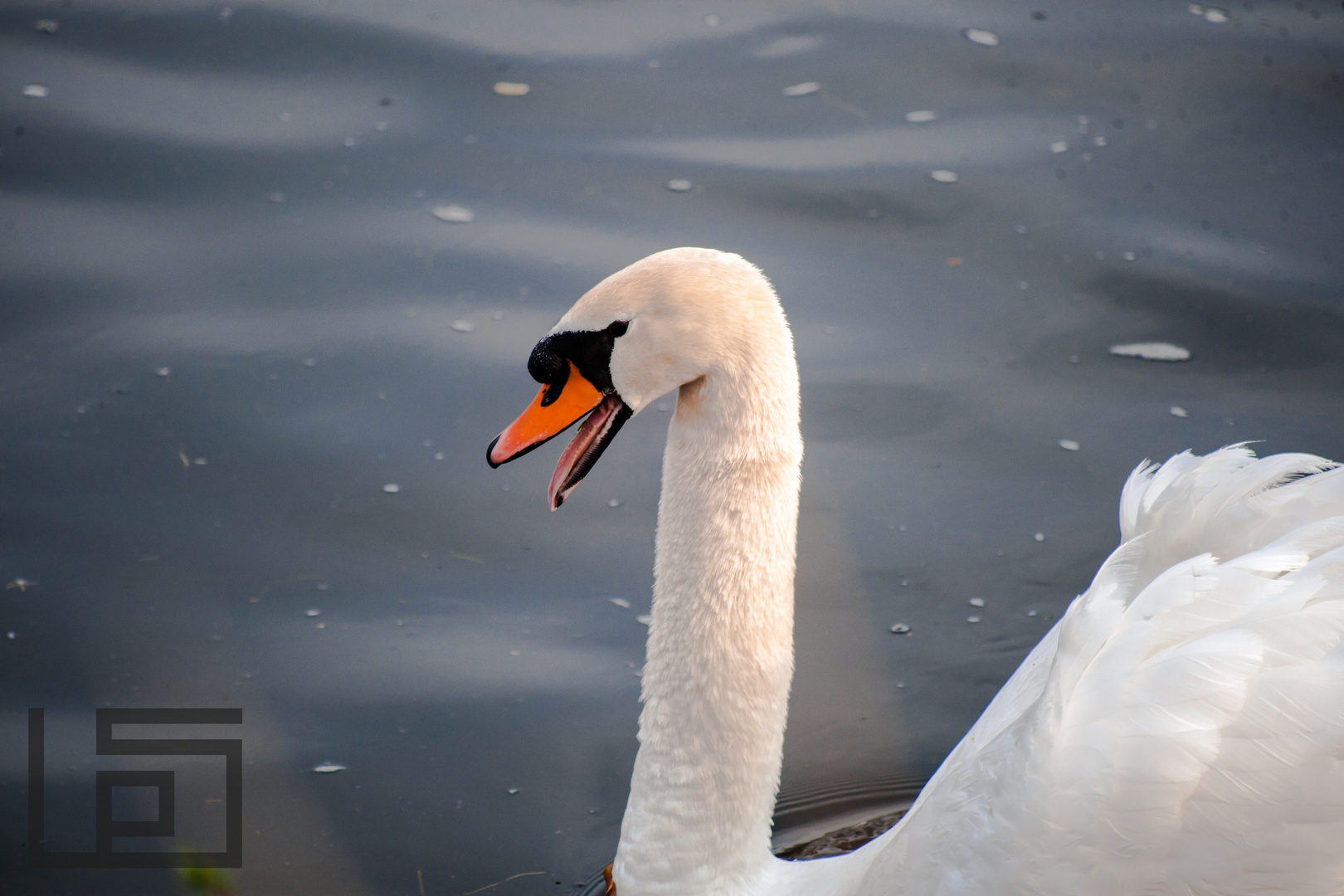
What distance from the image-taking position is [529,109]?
19.2ft

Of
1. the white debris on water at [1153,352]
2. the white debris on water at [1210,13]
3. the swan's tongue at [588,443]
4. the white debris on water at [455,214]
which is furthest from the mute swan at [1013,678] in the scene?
the white debris on water at [1210,13]

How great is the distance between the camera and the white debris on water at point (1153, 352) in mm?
4750

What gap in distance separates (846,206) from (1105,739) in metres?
3.69

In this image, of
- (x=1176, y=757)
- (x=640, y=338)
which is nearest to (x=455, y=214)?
(x=640, y=338)

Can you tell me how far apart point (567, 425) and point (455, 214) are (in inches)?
119

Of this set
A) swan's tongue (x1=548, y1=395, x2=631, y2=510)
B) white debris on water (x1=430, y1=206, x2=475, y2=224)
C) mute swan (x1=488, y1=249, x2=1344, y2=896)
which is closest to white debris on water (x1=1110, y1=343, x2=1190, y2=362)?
mute swan (x1=488, y1=249, x2=1344, y2=896)

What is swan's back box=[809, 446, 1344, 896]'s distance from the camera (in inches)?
80.9

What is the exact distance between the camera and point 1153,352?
15.7 ft

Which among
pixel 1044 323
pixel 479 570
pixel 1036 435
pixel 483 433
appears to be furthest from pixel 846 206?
pixel 479 570

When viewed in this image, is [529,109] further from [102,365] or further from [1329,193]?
[1329,193]

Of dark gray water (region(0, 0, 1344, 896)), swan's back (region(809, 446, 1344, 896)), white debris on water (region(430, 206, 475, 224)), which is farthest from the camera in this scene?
white debris on water (region(430, 206, 475, 224))

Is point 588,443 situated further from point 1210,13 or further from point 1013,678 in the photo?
point 1210,13

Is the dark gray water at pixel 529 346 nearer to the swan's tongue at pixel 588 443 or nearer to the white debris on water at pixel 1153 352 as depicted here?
the white debris on water at pixel 1153 352

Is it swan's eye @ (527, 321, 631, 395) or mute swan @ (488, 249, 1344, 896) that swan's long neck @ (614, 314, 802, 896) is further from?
swan's eye @ (527, 321, 631, 395)
